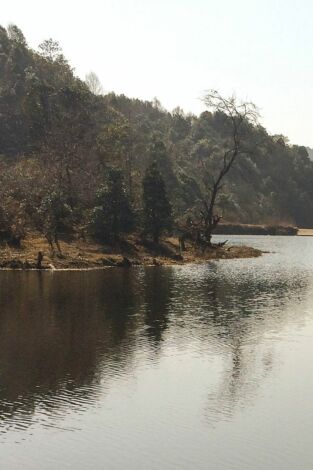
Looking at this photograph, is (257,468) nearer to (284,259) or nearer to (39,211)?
(39,211)

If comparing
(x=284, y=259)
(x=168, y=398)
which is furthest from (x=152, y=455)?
(x=284, y=259)

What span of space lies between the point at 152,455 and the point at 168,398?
4.87 meters

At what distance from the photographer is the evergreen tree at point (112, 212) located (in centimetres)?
7038

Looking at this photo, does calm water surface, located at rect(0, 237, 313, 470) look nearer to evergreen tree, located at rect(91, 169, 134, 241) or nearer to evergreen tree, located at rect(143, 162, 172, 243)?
evergreen tree, located at rect(91, 169, 134, 241)

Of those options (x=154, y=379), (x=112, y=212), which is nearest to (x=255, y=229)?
(x=112, y=212)

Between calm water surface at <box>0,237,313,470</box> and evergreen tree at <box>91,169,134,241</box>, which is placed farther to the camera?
evergreen tree at <box>91,169,134,241</box>

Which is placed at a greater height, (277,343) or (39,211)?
(39,211)

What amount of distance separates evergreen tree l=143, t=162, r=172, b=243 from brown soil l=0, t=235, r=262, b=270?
1.90 meters

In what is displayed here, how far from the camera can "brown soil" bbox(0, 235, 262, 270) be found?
57.9 m

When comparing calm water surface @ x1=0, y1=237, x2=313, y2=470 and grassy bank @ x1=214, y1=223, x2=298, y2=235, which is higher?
grassy bank @ x1=214, y1=223, x2=298, y2=235

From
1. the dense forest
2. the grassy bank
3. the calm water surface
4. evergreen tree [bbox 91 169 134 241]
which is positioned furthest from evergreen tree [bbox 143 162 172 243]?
the grassy bank

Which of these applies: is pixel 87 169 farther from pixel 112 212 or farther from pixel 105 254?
pixel 105 254

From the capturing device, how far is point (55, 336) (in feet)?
98.1

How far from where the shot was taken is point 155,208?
7338 centimetres
